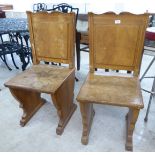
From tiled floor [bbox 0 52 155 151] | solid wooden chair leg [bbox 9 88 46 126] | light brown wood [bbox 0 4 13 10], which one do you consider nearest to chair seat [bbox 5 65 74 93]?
solid wooden chair leg [bbox 9 88 46 126]

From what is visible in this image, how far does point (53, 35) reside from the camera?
5.56ft

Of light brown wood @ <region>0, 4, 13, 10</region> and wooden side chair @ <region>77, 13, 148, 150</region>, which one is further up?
light brown wood @ <region>0, 4, 13, 10</region>

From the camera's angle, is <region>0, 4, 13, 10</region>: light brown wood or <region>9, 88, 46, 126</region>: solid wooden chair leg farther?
<region>0, 4, 13, 10</region>: light brown wood

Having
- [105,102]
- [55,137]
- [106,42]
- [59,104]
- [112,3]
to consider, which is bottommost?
[55,137]

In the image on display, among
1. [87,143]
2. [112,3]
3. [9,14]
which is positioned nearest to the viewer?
[87,143]

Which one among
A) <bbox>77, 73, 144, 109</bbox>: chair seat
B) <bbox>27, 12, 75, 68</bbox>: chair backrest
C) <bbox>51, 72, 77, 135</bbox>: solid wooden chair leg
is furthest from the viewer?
<bbox>27, 12, 75, 68</bbox>: chair backrest

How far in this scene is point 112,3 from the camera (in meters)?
3.96

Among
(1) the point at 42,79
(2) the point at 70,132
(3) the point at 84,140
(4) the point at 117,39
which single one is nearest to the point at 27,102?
(1) the point at 42,79

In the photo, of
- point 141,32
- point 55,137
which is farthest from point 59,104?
point 141,32

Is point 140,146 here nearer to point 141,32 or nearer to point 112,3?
point 141,32

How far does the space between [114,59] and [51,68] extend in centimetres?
63

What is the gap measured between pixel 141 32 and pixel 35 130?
1.29 metres

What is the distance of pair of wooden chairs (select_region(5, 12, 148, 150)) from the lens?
1391 mm

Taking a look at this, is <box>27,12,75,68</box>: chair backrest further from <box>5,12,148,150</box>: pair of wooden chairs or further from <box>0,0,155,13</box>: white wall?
<box>0,0,155,13</box>: white wall
